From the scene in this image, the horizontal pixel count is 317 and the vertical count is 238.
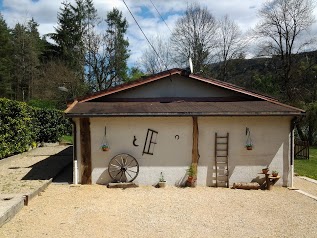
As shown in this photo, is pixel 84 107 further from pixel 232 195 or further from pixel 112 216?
pixel 232 195

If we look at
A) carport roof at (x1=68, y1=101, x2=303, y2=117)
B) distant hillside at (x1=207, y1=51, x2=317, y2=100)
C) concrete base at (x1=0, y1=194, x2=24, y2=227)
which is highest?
distant hillside at (x1=207, y1=51, x2=317, y2=100)

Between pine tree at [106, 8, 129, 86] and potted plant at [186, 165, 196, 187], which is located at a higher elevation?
pine tree at [106, 8, 129, 86]

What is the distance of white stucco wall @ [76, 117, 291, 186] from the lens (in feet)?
34.0

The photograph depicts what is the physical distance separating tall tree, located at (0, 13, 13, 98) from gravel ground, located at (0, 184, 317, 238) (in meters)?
27.8

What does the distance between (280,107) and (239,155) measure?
228 centimetres

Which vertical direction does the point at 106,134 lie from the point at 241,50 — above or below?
below

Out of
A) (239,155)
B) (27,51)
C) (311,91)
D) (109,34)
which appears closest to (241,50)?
(311,91)

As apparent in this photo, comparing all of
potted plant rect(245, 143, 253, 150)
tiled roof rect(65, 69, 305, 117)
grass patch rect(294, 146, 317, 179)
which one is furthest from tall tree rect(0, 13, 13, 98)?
potted plant rect(245, 143, 253, 150)

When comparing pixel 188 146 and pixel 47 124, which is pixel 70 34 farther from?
pixel 188 146

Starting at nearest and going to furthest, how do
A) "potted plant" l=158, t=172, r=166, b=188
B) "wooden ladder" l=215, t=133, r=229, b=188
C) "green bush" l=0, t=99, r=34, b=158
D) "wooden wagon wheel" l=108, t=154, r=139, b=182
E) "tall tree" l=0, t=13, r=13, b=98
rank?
1. "potted plant" l=158, t=172, r=166, b=188
2. "wooden wagon wheel" l=108, t=154, r=139, b=182
3. "wooden ladder" l=215, t=133, r=229, b=188
4. "green bush" l=0, t=99, r=34, b=158
5. "tall tree" l=0, t=13, r=13, b=98

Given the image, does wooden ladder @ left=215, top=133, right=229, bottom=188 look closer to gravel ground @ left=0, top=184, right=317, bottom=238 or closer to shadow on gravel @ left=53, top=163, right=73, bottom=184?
gravel ground @ left=0, top=184, right=317, bottom=238

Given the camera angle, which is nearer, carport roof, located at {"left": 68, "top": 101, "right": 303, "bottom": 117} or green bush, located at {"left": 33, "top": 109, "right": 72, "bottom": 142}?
carport roof, located at {"left": 68, "top": 101, "right": 303, "bottom": 117}

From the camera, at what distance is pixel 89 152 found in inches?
406

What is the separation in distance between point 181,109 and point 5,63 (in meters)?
30.1
